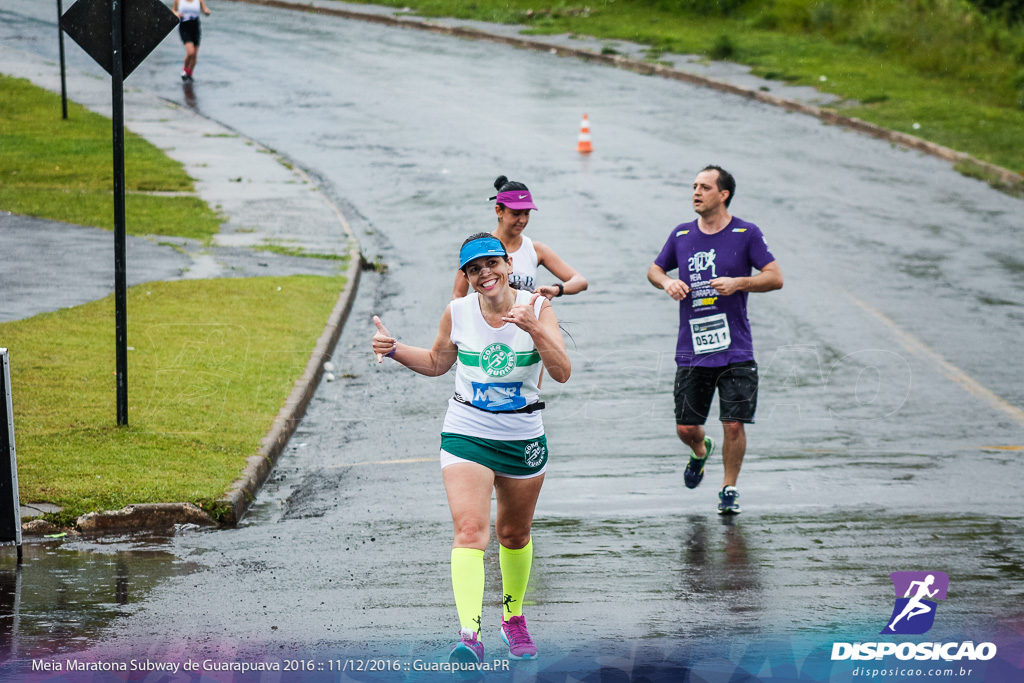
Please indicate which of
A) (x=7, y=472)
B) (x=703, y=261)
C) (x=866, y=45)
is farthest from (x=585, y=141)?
(x=7, y=472)

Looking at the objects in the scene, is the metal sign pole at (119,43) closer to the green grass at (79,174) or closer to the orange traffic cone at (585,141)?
the green grass at (79,174)

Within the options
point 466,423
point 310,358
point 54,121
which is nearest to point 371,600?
point 466,423

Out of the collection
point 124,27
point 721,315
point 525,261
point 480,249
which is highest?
point 124,27

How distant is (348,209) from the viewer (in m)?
19.9

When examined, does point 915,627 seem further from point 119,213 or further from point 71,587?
point 119,213

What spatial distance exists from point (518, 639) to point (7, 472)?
337 centimetres

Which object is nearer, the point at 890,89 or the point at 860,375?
the point at 860,375

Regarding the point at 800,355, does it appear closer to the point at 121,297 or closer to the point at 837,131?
the point at 121,297

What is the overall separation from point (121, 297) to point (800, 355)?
665 centimetres

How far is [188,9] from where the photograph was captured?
2934 centimetres

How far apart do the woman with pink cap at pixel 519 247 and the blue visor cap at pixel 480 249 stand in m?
1.47

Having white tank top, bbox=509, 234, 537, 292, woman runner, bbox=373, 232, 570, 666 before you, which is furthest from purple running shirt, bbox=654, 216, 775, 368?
woman runner, bbox=373, 232, 570, 666

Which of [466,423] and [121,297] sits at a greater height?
[466,423]

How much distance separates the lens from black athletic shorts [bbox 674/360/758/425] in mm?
8516
